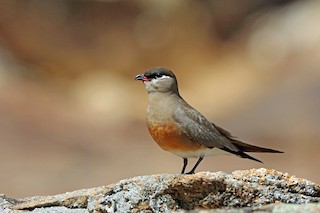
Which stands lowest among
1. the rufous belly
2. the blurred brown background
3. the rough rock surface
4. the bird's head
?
the rough rock surface

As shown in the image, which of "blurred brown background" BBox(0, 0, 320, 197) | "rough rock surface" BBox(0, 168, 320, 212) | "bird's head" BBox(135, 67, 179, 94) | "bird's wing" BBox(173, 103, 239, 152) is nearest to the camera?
"rough rock surface" BBox(0, 168, 320, 212)

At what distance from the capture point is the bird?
284 inches

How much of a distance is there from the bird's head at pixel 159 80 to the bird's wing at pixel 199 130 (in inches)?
9.4

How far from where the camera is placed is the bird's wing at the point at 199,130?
7324mm

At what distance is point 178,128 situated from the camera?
726 centimetres

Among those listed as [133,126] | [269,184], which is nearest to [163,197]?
[269,184]

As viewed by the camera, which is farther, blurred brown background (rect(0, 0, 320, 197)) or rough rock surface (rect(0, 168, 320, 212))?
blurred brown background (rect(0, 0, 320, 197))

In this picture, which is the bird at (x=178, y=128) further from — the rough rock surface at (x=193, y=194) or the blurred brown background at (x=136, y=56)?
the blurred brown background at (x=136, y=56)

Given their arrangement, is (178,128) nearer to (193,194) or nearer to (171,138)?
(171,138)

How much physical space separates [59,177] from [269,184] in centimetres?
1606

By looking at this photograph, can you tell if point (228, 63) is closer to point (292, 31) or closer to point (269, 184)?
point (292, 31)

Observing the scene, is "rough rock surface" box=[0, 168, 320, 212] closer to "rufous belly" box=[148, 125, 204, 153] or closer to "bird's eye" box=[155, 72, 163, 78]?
"rufous belly" box=[148, 125, 204, 153]

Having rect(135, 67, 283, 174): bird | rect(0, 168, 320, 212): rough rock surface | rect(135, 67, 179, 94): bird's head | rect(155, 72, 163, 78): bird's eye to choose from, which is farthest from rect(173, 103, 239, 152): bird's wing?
rect(0, 168, 320, 212): rough rock surface

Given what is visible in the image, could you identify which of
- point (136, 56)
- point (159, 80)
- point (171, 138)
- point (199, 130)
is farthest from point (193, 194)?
point (136, 56)
